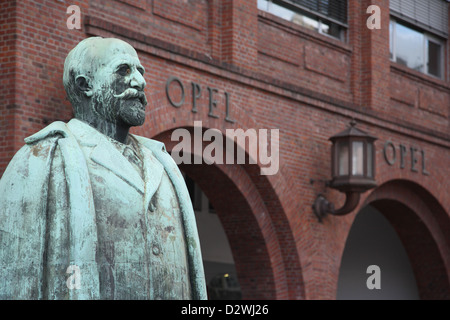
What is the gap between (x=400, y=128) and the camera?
15695mm

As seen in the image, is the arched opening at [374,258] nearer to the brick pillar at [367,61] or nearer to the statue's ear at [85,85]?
the brick pillar at [367,61]

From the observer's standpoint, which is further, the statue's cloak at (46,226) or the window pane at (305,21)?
the window pane at (305,21)

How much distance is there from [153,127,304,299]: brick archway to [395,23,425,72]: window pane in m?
5.23

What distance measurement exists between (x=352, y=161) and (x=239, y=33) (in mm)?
2461

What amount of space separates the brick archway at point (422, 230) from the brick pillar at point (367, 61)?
5.16ft

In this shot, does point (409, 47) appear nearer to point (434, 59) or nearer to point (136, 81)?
point (434, 59)

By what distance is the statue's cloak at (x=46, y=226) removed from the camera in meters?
3.62

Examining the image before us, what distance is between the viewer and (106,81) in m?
3.99

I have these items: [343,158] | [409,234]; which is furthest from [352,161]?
[409,234]

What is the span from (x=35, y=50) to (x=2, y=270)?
19.9 ft

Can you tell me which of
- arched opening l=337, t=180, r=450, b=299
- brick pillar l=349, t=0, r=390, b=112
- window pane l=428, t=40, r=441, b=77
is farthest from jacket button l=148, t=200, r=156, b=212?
window pane l=428, t=40, r=441, b=77

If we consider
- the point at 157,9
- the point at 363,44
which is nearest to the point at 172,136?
the point at 157,9

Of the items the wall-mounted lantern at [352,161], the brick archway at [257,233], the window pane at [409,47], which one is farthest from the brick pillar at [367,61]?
the brick archway at [257,233]

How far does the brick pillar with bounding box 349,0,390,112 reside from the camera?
1539 cm
